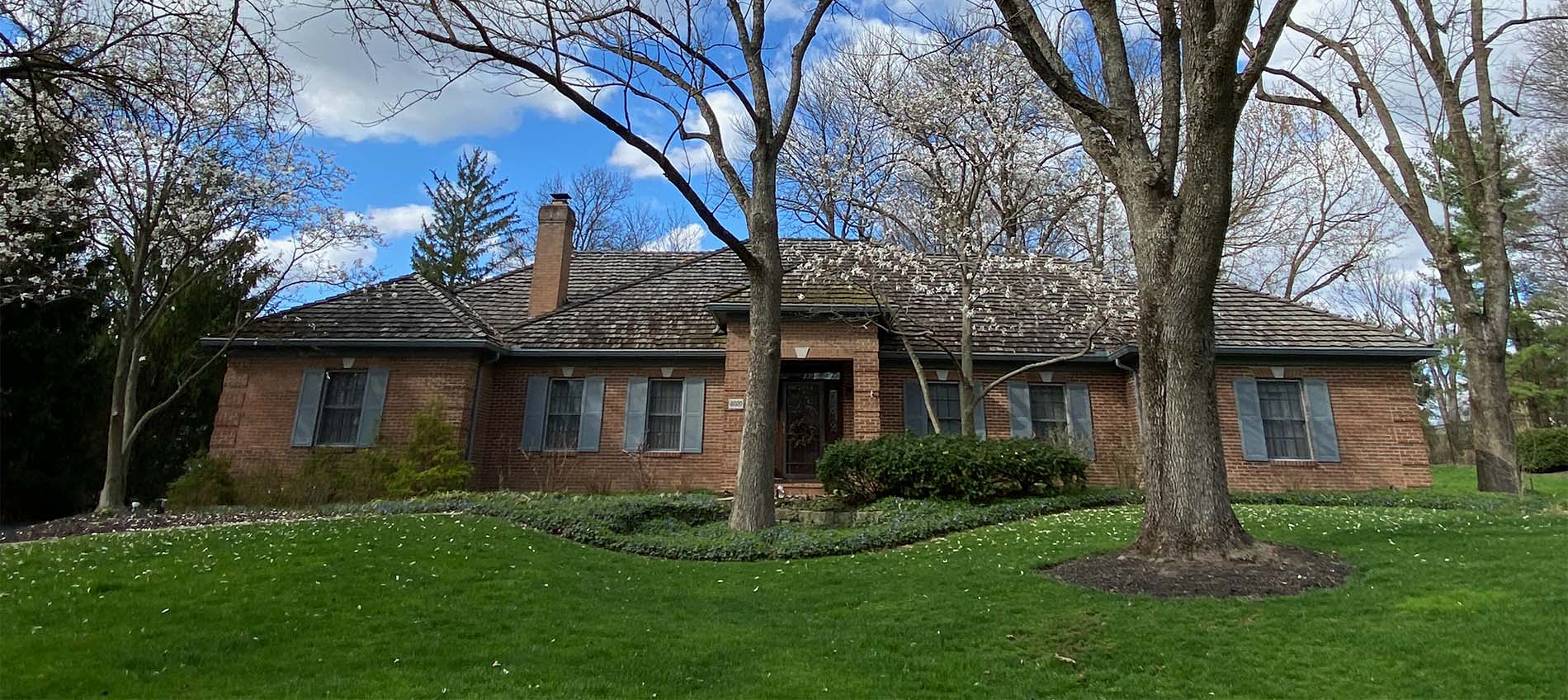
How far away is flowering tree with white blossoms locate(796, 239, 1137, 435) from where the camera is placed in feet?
47.5

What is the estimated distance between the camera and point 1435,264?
13.8 metres

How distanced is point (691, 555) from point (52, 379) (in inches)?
667

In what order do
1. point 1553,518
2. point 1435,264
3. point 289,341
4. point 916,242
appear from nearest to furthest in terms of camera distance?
point 1553,518 < point 1435,264 < point 289,341 < point 916,242

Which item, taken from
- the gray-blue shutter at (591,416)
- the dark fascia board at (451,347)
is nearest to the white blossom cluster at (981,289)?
the dark fascia board at (451,347)

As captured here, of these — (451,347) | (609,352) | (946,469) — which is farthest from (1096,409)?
(451,347)

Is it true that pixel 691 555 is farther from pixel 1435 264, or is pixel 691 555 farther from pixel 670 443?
pixel 1435 264

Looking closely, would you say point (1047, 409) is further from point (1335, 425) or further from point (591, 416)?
point (591, 416)

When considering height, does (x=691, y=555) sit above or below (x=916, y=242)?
below

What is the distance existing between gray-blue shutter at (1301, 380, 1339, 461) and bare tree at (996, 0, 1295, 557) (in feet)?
33.7

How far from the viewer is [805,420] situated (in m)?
16.4

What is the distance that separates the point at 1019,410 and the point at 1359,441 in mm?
6378

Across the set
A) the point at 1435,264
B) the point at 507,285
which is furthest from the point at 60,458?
the point at 1435,264

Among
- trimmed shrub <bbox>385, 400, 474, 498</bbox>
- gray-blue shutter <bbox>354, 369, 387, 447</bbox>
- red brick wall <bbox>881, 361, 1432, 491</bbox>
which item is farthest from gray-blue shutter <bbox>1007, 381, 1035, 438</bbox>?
gray-blue shutter <bbox>354, 369, 387, 447</bbox>

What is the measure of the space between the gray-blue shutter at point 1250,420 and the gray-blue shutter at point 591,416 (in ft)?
41.6
